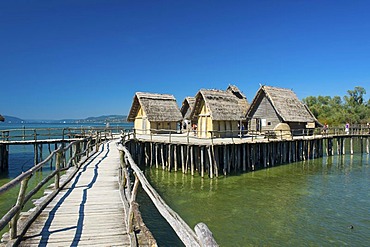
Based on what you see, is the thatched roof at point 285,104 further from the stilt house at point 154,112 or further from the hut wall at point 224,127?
the stilt house at point 154,112

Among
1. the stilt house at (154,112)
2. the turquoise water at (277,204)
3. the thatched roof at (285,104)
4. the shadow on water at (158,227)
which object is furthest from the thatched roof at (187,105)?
the shadow on water at (158,227)

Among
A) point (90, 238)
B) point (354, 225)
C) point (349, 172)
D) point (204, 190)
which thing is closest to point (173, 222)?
point (90, 238)

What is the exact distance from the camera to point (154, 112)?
28281 millimetres

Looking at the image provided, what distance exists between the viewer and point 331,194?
15.5m

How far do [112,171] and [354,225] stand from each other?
9501mm

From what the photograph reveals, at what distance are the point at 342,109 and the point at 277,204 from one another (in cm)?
6343

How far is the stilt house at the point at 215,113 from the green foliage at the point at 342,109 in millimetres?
35879

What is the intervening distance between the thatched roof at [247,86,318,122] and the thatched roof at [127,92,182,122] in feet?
26.8

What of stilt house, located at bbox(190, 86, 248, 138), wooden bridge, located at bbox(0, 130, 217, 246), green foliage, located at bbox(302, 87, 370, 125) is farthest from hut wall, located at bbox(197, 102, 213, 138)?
green foliage, located at bbox(302, 87, 370, 125)

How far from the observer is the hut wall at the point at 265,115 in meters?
29.0

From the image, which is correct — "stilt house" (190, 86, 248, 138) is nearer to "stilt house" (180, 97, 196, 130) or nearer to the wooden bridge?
"stilt house" (180, 97, 196, 130)

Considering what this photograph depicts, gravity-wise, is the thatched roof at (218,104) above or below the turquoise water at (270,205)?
above

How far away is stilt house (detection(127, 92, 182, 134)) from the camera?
2812cm

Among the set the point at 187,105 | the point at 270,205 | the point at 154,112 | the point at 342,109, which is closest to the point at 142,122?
the point at 154,112
